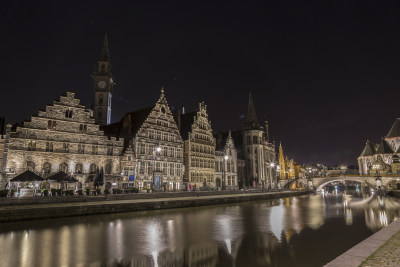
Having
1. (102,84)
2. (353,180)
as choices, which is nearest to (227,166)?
(102,84)

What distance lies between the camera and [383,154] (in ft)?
326

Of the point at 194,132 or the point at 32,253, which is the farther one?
the point at 194,132

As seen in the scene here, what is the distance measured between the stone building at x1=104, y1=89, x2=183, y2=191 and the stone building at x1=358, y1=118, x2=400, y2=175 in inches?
3086

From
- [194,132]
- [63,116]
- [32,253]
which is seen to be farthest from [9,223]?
[194,132]

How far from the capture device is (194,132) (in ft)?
197

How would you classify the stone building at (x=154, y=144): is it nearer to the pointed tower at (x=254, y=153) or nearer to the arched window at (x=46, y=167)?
the arched window at (x=46, y=167)

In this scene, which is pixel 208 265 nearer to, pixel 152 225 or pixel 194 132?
pixel 152 225

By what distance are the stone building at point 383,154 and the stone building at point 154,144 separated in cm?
7838

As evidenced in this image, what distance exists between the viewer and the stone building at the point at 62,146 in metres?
35.7

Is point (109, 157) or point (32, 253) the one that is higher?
point (109, 157)

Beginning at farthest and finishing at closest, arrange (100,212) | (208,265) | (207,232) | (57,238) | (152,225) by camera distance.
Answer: (100,212) < (152,225) < (207,232) < (57,238) < (208,265)

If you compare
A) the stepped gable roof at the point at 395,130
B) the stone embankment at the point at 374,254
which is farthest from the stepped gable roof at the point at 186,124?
the stepped gable roof at the point at 395,130

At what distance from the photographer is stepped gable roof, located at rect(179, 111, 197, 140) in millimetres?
59747

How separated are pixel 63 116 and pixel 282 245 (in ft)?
120
